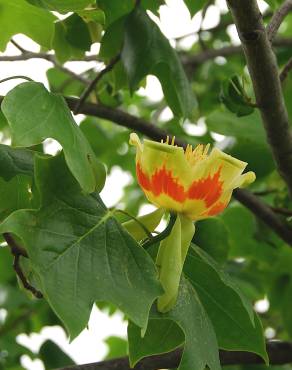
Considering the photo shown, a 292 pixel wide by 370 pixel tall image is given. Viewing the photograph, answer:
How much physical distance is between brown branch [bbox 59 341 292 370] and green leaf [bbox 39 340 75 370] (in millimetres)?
528

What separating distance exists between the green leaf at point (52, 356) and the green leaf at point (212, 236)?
1.82 ft

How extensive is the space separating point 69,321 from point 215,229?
2.45 ft

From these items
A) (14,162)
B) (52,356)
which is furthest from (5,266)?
(14,162)

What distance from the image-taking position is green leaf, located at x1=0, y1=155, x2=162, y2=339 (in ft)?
3.70

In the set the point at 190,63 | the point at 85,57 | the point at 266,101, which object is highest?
the point at 266,101

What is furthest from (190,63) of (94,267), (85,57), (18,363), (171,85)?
(94,267)

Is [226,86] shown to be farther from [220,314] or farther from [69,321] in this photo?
[69,321]

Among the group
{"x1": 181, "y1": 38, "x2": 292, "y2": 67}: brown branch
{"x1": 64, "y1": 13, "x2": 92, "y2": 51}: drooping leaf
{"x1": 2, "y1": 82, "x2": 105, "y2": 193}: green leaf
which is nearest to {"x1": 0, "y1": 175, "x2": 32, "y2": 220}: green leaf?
{"x1": 2, "y1": 82, "x2": 105, "y2": 193}: green leaf

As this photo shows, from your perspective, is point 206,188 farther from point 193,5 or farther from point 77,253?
point 193,5

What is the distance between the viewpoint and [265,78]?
1.51 meters

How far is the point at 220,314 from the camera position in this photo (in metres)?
1.46

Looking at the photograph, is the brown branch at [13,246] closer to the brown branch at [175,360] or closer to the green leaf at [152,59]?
the brown branch at [175,360]

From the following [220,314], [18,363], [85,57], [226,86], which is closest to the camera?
[220,314]

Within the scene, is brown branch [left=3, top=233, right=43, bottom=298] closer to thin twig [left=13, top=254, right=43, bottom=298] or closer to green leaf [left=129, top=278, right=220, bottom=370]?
thin twig [left=13, top=254, right=43, bottom=298]
